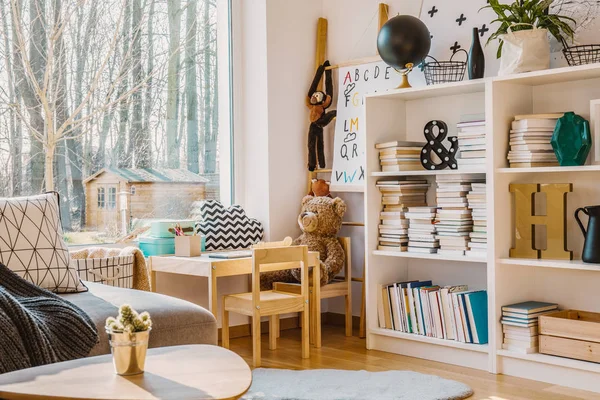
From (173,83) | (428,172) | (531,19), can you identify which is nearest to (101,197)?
(173,83)

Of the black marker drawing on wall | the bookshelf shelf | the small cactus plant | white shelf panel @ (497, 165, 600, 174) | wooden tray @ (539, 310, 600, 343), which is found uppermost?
the black marker drawing on wall

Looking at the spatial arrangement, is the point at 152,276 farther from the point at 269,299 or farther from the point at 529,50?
the point at 529,50

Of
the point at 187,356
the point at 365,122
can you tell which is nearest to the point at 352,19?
the point at 365,122

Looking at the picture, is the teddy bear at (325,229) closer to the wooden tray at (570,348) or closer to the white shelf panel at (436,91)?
the white shelf panel at (436,91)

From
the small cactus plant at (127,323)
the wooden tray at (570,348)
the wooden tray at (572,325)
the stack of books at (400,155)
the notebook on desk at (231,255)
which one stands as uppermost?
the stack of books at (400,155)

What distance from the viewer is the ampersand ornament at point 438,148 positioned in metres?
3.77

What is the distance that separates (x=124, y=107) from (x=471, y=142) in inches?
73.3

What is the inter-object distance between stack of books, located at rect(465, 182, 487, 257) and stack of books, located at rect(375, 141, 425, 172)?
406 millimetres

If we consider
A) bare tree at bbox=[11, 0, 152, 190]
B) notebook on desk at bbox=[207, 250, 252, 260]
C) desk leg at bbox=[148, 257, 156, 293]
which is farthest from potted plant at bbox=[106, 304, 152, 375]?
bare tree at bbox=[11, 0, 152, 190]

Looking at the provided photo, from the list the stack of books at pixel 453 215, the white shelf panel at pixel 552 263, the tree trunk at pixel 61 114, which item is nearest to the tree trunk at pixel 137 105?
the tree trunk at pixel 61 114

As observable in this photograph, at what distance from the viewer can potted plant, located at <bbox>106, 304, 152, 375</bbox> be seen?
181 centimetres

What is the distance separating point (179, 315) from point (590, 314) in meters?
1.84

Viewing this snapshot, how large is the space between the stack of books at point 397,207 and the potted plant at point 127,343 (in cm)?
222

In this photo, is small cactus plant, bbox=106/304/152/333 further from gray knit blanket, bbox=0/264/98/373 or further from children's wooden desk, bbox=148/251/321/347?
children's wooden desk, bbox=148/251/321/347
